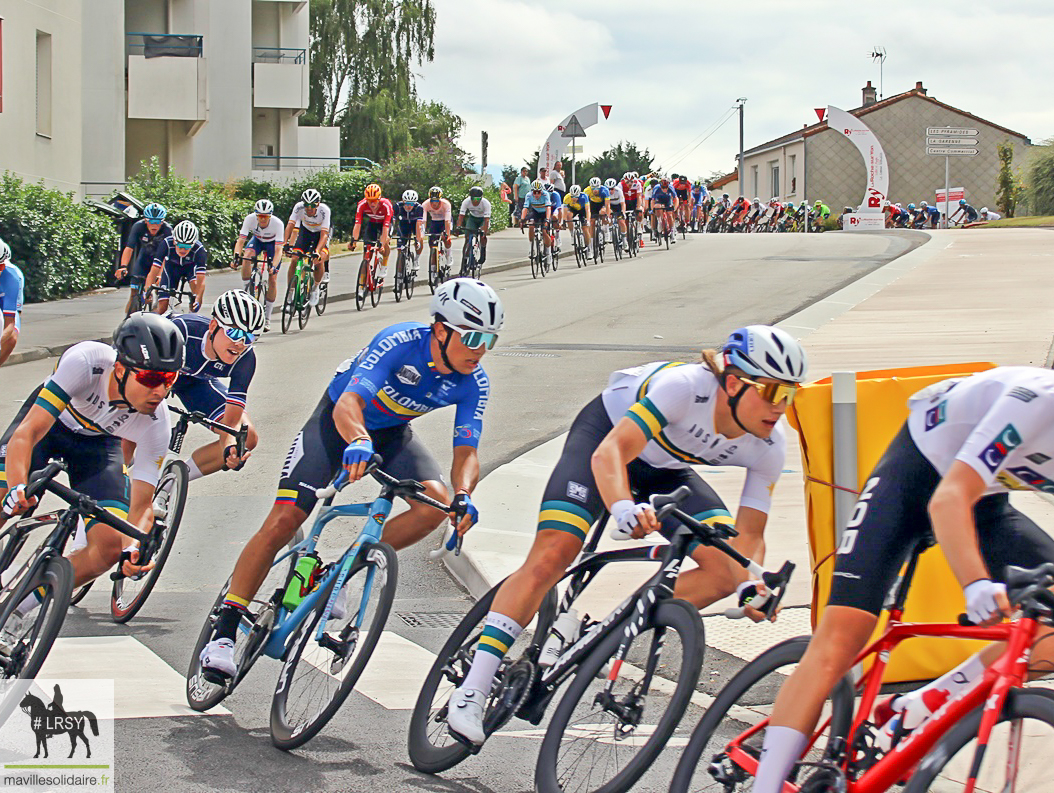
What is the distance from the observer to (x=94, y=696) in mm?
5910

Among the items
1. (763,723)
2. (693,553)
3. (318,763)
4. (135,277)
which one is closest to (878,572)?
(763,723)

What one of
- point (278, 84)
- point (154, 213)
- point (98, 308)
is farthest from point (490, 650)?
point (278, 84)

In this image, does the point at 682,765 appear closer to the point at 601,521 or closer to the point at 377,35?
the point at 601,521

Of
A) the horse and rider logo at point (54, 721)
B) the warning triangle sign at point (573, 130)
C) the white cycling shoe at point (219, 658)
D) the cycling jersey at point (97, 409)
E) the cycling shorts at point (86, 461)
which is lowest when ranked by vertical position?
the horse and rider logo at point (54, 721)

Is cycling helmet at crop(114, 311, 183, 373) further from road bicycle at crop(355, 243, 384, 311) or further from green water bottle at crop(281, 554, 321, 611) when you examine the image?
road bicycle at crop(355, 243, 384, 311)

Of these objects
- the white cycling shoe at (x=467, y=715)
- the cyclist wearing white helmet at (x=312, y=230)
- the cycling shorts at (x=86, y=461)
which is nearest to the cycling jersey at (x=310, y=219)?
the cyclist wearing white helmet at (x=312, y=230)

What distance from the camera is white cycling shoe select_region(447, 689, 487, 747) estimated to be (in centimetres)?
Result: 494

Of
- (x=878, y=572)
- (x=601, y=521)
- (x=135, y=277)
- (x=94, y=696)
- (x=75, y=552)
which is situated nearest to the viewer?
(x=878, y=572)

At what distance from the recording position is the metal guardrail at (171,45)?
43375 millimetres

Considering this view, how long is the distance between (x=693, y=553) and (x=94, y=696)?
108 inches

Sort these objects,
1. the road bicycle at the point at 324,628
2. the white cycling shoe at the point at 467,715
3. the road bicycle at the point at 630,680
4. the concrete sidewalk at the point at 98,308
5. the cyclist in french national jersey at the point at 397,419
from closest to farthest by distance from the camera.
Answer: the road bicycle at the point at 630,680
the white cycling shoe at the point at 467,715
the road bicycle at the point at 324,628
the cyclist in french national jersey at the point at 397,419
the concrete sidewalk at the point at 98,308

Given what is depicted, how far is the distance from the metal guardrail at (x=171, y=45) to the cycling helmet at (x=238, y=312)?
1477 inches

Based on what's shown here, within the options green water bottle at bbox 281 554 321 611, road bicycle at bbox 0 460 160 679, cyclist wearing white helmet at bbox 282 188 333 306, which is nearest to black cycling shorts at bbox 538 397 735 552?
green water bottle at bbox 281 554 321 611

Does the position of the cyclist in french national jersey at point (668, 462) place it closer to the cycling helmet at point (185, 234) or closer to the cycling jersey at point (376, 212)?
the cycling helmet at point (185, 234)
